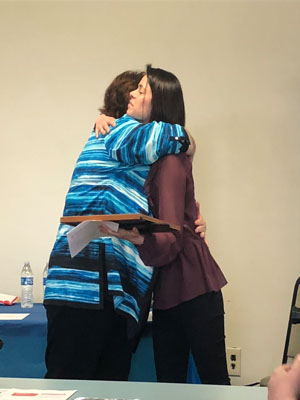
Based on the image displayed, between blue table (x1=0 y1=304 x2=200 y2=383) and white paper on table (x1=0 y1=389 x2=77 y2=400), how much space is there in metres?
1.02

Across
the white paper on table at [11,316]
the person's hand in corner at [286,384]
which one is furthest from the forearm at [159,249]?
the white paper on table at [11,316]

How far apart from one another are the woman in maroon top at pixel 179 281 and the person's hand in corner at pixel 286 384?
74cm

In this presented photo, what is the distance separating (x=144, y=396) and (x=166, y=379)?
2.17ft

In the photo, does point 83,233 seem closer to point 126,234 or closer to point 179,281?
point 126,234

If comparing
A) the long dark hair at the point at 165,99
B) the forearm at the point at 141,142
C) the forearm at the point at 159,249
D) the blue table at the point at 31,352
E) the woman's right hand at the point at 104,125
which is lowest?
the blue table at the point at 31,352

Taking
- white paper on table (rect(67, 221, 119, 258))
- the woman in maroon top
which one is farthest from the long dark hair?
white paper on table (rect(67, 221, 119, 258))

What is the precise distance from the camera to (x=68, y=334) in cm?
127

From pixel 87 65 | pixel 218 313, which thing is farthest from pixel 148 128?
pixel 87 65

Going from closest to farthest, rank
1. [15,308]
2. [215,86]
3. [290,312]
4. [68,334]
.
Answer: [68,334]
[15,308]
[290,312]
[215,86]

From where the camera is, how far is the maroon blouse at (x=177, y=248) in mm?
1344

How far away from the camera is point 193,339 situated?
137 centimetres

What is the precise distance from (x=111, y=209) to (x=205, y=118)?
1.24 m

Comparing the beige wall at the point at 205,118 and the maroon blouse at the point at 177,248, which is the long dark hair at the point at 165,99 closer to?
the maroon blouse at the point at 177,248

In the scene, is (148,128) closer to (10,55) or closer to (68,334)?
(68,334)
